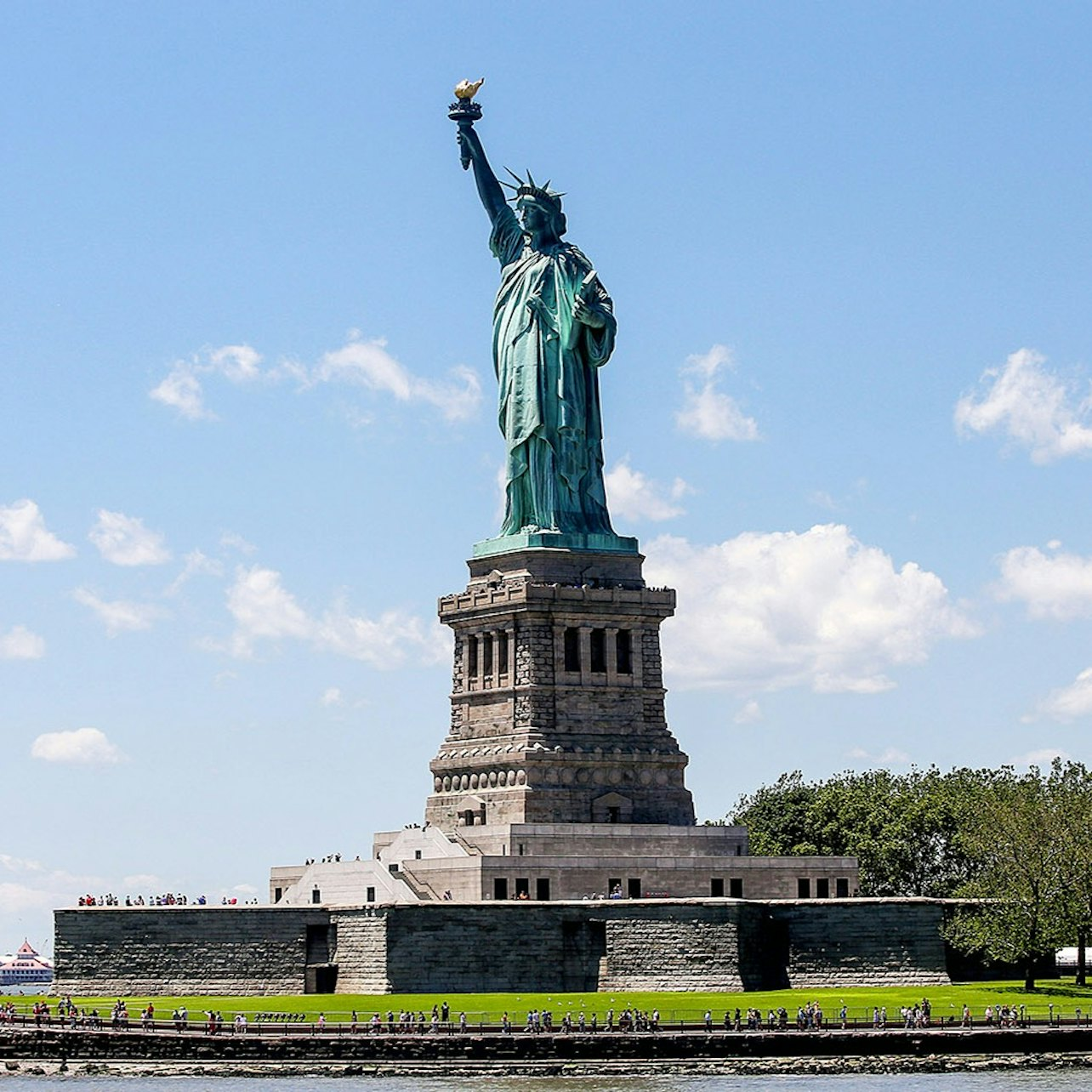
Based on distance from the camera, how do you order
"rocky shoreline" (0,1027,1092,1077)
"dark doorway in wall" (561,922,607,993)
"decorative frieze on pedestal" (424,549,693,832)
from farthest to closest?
"decorative frieze on pedestal" (424,549,693,832) → "dark doorway in wall" (561,922,607,993) → "rocky shoreline" (0,1027,1092,1077)

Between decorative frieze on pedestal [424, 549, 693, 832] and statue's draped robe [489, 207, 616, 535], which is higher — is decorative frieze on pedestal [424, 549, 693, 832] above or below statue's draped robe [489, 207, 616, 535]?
below

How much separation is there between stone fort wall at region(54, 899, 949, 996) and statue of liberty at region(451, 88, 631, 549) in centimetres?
1954


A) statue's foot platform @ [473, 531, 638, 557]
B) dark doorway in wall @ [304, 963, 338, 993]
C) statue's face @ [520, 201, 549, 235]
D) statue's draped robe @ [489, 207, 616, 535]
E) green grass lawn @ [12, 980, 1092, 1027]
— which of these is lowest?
green grass lawn @ [12, 980, 1092, 1027]

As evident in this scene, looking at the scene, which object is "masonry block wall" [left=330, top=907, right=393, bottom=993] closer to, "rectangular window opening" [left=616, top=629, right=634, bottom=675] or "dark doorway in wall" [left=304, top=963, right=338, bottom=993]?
"dark doorway in wall" [left=304, top=963, right=338, bottom=993]

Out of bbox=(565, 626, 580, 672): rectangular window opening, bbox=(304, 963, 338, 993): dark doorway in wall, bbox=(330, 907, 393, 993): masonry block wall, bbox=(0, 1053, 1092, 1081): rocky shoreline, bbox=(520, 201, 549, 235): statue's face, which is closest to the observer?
bbox=(0, 1053, 1092, 1081): rocky shoreline

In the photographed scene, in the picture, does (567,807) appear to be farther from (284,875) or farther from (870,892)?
(870,892)

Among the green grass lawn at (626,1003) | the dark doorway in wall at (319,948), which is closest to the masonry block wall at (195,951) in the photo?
the dark doorway in wall at (319,948)

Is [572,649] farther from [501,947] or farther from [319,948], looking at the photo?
[319,948]

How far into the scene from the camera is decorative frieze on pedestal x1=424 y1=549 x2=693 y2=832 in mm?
104562

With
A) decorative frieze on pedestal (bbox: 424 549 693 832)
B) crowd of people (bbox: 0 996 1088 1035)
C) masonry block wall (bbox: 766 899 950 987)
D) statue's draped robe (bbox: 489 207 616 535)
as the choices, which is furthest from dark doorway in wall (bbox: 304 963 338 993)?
statue's draped robe (bbox: 489 207 616 535)

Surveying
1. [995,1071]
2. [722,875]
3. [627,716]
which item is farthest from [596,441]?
[995,1071]

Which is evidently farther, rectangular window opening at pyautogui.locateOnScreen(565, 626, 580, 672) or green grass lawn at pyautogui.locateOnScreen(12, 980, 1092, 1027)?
rectangular window opening at pyautogui.locateOnScreen(565, 626, 580, 672)

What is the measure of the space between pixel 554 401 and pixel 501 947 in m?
24.9

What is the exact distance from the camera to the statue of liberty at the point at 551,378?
358ft
